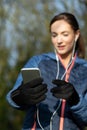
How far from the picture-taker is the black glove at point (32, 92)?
227 cm

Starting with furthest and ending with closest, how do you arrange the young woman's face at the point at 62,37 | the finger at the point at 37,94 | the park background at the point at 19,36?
the park background at the point at 19,36 → the young woman's face at the point at 62,37 → the finger at the point at 37,94

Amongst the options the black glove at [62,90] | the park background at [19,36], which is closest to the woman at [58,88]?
the black glove at [62,90]

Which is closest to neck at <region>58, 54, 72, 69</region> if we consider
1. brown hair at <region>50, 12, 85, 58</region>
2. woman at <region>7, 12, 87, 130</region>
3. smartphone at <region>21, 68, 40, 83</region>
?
woman at <region>7, 12, 87, 130</region>

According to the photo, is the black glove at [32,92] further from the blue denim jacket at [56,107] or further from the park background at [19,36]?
the park background at [19,36]

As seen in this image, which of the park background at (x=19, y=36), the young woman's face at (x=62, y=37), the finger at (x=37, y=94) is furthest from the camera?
the park background at (x=19, y=36)

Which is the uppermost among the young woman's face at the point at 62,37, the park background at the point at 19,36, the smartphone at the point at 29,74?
the young woman's face at the point at 62,37

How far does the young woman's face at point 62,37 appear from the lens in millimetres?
2455

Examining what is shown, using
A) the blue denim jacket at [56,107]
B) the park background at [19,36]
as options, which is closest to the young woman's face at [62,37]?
the blue denim jacket at [56,107]

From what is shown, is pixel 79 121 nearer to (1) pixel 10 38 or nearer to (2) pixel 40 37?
(2) pixel 40 37

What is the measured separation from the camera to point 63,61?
251 cm

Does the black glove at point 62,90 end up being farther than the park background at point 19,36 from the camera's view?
No

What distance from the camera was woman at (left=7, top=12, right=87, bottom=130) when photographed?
7.50 feet

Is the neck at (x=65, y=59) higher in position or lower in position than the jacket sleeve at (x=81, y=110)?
higher

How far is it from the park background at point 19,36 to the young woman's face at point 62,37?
6175mm
